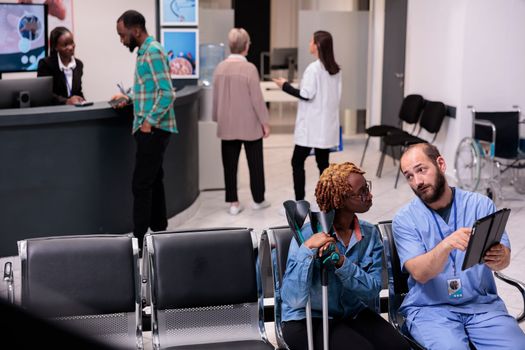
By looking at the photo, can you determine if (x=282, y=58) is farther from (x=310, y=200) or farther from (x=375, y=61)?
(x=310, y=200)

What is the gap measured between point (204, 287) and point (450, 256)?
941 millimetres

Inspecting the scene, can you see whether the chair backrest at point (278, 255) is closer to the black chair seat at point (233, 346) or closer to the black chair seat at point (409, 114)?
the black chair seat at point (233, 346)

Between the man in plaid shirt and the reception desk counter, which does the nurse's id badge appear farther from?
the reception desk counter

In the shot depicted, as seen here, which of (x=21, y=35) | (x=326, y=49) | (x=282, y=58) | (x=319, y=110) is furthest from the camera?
(x=282, y=58)

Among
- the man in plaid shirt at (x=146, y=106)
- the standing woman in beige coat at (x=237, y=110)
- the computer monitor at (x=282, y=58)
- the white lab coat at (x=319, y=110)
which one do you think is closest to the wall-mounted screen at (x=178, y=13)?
the standing woman in beige coat at (x=237, y=110)

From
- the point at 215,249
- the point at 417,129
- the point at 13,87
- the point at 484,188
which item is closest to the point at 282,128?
the point at 417,129

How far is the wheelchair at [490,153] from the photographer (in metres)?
7.16

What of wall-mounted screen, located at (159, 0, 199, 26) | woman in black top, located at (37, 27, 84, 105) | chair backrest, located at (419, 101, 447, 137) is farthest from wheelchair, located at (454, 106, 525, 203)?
woman in black top, located at (37, 27, 84, 105)

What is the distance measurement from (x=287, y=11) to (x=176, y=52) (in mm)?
9135

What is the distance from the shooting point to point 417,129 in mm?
9094

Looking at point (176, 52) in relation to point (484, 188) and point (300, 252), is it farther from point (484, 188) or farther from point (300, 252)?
point (300, 252)

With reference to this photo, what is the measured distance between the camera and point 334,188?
2.71m

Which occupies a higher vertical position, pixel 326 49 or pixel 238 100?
pixel 326 49

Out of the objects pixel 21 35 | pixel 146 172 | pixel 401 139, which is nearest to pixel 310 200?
pixel 401 139
